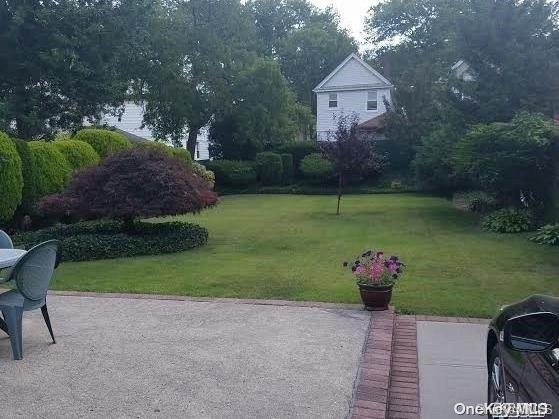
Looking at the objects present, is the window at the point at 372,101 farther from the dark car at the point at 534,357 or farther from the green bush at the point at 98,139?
the dark car at the point at 534,357

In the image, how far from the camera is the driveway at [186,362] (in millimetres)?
3832

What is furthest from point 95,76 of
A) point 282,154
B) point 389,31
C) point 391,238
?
point 389,31

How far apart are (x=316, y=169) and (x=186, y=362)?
24.3 metres

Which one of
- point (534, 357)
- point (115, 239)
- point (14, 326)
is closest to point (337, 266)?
point (115, 239)

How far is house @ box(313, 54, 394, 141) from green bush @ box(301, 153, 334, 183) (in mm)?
6185

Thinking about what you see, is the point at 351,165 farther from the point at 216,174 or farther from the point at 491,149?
the point at 216,174

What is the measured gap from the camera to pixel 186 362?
464 cm

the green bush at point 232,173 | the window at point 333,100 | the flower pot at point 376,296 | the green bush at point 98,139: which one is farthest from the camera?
the window at point 333,100

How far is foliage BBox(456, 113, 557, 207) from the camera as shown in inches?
491

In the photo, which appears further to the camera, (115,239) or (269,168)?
(269,168)

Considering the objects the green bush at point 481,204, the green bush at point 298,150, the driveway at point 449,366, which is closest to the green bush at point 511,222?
the green bush at point 481,204

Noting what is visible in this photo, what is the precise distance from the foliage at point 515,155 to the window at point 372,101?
2145 cm

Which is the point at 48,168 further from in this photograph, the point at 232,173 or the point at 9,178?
the point at 232,173

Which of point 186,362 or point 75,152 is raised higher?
point 75,152
